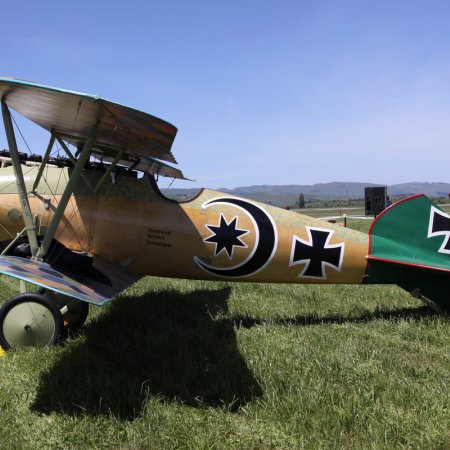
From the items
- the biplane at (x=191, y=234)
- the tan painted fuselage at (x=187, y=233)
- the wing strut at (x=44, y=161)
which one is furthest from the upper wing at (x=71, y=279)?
the wing strut at (x=44, y=161)

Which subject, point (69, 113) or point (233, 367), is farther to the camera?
point (69, 113)

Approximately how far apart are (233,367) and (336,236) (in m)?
2.65

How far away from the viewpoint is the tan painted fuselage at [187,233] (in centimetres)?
536

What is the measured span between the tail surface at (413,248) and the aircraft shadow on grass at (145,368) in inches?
91.1

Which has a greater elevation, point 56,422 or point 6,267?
point 6,267

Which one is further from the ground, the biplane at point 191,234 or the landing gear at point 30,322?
the biplane at point 191,234

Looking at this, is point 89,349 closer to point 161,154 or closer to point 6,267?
point 6,267

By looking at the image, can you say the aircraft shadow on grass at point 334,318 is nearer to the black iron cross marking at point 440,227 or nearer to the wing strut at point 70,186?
the black iron cross marking at point 440,227

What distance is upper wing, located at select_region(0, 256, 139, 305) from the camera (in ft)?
11.0

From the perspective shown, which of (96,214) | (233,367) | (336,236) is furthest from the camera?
(336,236)

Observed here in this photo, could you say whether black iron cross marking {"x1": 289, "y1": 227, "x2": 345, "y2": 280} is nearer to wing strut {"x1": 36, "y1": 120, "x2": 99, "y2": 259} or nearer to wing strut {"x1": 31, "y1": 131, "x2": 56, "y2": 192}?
wing strut {"x1": 36, "y1": 120, "x2": 99, "y2": 259}

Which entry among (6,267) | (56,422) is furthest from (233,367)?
(6,267)

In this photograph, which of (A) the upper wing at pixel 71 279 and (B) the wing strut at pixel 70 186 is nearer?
(A) the upper wing at pixel 71 279

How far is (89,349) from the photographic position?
173 inches
